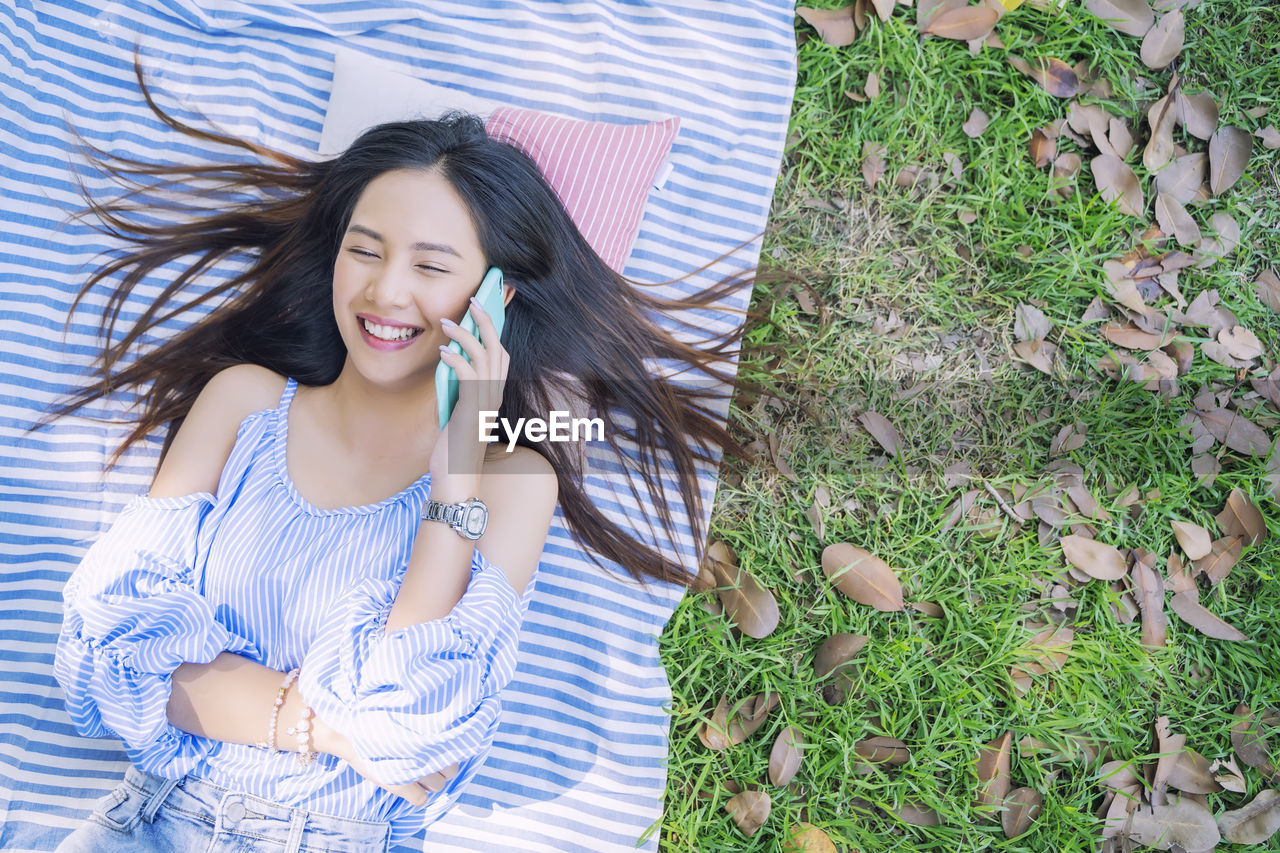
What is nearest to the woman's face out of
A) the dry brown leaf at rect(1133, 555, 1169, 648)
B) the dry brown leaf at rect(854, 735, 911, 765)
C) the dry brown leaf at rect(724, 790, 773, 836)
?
the dry brown leaf at rect(724, 790, 773, 836)

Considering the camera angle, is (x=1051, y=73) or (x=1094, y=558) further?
(x=1051, y=73)

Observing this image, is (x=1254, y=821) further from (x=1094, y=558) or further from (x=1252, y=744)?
(x=1094, y=558)

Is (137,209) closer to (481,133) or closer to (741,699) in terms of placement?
(481,133)

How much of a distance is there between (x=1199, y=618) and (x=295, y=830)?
2973 mm

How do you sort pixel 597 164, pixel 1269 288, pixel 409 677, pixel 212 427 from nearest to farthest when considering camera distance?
pixel 409 677, pixel 212 427, pixel 597 164, pixel 1269 288

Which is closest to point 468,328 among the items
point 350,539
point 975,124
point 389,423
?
point 389,423

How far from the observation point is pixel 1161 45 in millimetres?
3393

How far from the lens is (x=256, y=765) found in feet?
8.02

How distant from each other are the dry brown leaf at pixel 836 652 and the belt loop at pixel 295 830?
165cm

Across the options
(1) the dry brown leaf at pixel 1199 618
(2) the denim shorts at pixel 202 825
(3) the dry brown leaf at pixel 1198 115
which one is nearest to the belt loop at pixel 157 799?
(2) the denim shorts at pixel 202 825

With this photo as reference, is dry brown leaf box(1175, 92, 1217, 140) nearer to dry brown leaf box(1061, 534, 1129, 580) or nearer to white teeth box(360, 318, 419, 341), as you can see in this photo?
dry brown leaf box(1061, 534, 1129, 580)

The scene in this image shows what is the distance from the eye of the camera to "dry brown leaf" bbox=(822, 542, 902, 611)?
3.04m

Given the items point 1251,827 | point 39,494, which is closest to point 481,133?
point 39,494

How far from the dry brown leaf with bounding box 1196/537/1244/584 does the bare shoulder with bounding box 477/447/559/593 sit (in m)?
2.30
